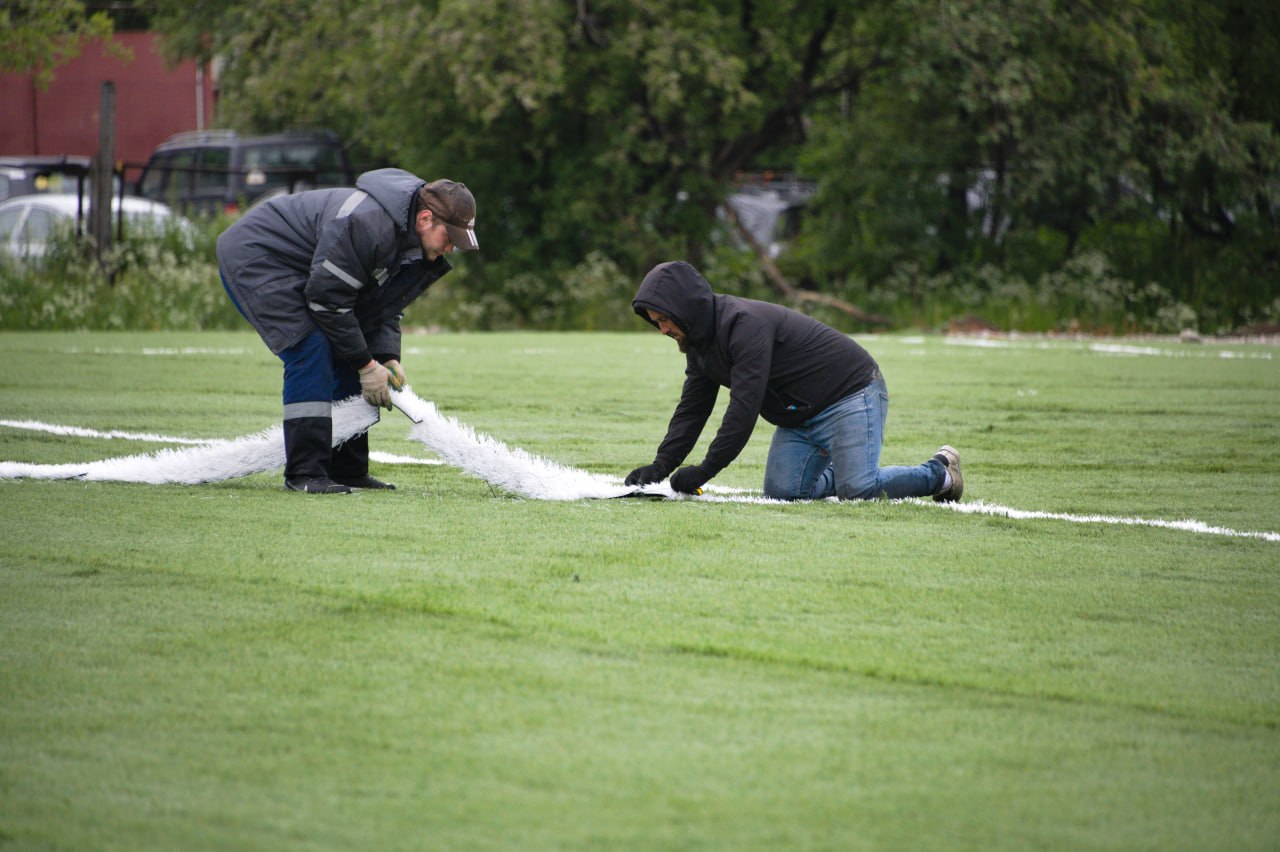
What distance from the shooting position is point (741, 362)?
5.57 meters

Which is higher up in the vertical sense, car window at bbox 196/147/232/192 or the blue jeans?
car window at bbox 196/147/232/192

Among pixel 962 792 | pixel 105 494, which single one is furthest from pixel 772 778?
pixel 105 494

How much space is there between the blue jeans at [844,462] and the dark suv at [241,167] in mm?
18288

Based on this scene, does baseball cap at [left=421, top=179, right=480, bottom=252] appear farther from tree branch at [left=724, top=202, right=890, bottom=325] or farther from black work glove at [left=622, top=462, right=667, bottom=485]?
tree branch at [left=724, top=202, right=890, bottom=325]

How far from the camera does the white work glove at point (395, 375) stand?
20.0ft

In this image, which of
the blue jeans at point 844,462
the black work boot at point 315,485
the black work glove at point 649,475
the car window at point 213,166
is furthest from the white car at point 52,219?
the blue jeans at point 844,462

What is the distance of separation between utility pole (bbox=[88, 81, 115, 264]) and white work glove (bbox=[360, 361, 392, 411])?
13322 mm

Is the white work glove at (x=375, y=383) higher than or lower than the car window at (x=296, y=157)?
lower

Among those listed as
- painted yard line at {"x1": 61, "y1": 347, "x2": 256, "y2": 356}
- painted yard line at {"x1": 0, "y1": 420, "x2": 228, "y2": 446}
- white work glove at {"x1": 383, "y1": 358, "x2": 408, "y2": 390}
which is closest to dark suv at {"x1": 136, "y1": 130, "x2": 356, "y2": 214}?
painted yard line at {"x1": 61, "y1": 347, "x2": 256, "y2": 356}

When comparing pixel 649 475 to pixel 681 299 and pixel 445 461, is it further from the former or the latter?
pixel 445 461

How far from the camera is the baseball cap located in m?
5.81

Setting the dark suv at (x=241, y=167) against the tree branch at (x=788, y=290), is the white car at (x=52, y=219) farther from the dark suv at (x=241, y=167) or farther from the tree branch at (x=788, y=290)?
the tree branch at (x=788, y=290)

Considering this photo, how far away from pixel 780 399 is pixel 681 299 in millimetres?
731

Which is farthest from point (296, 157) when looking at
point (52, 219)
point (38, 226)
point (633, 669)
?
point (633, 669)
